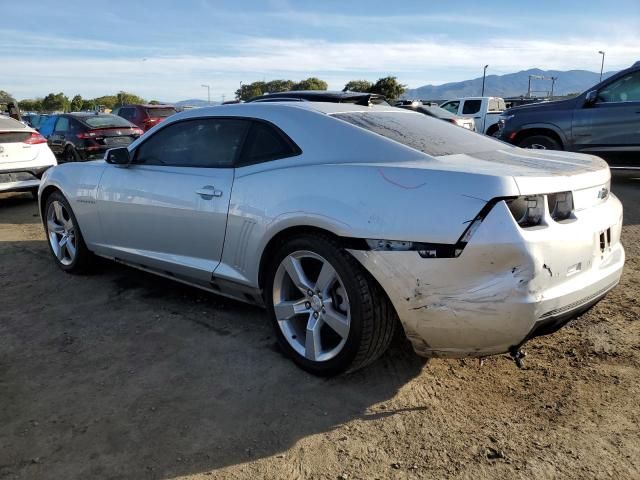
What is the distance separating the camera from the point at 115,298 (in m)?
4.11

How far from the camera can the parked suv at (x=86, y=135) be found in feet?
36.0

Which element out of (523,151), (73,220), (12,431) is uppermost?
(523,151)

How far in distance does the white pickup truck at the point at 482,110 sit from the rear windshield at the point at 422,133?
1411 centimetres

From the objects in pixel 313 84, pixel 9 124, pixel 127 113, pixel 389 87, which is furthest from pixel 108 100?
pixel 9 124

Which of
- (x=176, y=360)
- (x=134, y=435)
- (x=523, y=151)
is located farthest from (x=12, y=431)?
(x=523, y=151)

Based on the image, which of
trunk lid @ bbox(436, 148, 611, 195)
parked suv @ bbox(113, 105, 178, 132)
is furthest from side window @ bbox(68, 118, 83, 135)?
trunk lid @ bbox(436, 148, 611, 195)

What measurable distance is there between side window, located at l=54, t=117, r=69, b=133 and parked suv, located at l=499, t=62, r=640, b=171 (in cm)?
930

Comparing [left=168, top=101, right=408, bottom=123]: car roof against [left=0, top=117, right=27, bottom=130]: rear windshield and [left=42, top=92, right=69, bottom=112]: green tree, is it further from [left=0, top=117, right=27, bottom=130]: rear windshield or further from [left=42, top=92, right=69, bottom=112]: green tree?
[left=42, top=92, right=69, bottom=112]: green tree

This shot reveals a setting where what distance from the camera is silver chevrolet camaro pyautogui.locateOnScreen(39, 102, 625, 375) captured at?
2.29m

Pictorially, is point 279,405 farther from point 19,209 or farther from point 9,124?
point 9,124

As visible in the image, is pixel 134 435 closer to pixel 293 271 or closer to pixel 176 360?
pixel 176 360

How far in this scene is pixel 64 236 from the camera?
4.75 metres

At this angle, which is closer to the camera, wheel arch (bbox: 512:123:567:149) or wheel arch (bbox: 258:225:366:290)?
wheel arch (bbox: 258:225:366:290)

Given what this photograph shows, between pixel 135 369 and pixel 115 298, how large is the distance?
4.12ft
